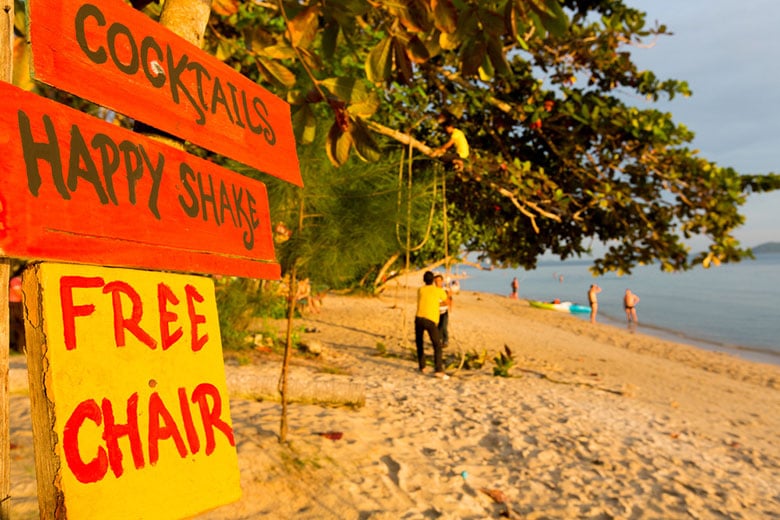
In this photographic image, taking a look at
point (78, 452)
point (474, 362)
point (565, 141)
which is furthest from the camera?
point (474, 362)

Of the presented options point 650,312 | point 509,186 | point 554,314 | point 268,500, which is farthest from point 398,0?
point 650,312

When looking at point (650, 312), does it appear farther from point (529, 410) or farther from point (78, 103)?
point (78, 103)

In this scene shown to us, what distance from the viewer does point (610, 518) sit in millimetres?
3639

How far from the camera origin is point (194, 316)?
1.51 metres

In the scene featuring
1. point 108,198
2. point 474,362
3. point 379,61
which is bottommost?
point 474,362

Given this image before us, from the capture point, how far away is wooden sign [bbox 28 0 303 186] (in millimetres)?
1183

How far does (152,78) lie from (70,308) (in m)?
0.63

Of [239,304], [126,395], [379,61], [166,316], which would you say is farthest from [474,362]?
[126,395]

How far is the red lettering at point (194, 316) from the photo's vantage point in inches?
59.1

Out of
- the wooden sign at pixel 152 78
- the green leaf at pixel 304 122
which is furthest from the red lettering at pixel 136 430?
the green leaf at pixel 304 122

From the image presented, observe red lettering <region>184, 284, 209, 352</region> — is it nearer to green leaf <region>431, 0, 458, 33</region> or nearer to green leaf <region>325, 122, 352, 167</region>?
green leaf <region>325, 122, 352, 167</region>

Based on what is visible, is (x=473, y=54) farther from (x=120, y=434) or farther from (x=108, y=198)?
(x=120, y=434)

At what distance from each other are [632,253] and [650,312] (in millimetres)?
31974

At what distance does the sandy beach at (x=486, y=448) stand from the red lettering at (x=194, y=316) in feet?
6.10
